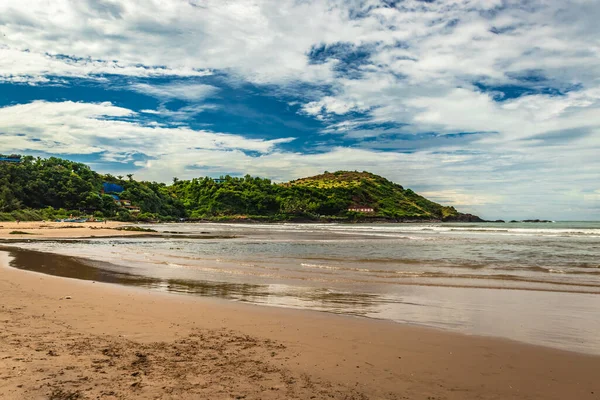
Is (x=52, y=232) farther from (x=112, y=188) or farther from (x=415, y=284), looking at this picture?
(x=112, y=188)

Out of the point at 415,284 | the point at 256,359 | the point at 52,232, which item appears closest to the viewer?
the point at 256,359

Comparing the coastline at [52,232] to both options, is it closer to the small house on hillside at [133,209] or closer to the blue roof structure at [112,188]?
the small house on hillside at [133,209]

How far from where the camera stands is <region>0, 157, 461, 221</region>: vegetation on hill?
85.3 meters

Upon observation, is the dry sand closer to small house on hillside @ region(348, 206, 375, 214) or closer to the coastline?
the coastline

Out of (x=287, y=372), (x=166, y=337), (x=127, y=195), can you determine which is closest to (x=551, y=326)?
(x=287, y=372)

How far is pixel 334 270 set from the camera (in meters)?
16.0

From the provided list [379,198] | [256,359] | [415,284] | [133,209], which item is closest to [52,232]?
[415,284]

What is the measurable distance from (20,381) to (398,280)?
37.0ft

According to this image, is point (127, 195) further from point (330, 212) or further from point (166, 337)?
point (166, 337)

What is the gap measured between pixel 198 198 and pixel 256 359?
158 meters

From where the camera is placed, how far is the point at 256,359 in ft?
17.3

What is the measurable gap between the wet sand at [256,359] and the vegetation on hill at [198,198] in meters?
63.3

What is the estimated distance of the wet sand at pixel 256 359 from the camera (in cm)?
428

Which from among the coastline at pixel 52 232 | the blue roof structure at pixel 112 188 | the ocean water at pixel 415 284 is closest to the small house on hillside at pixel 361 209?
the blue roof structure at pixel 112 188
